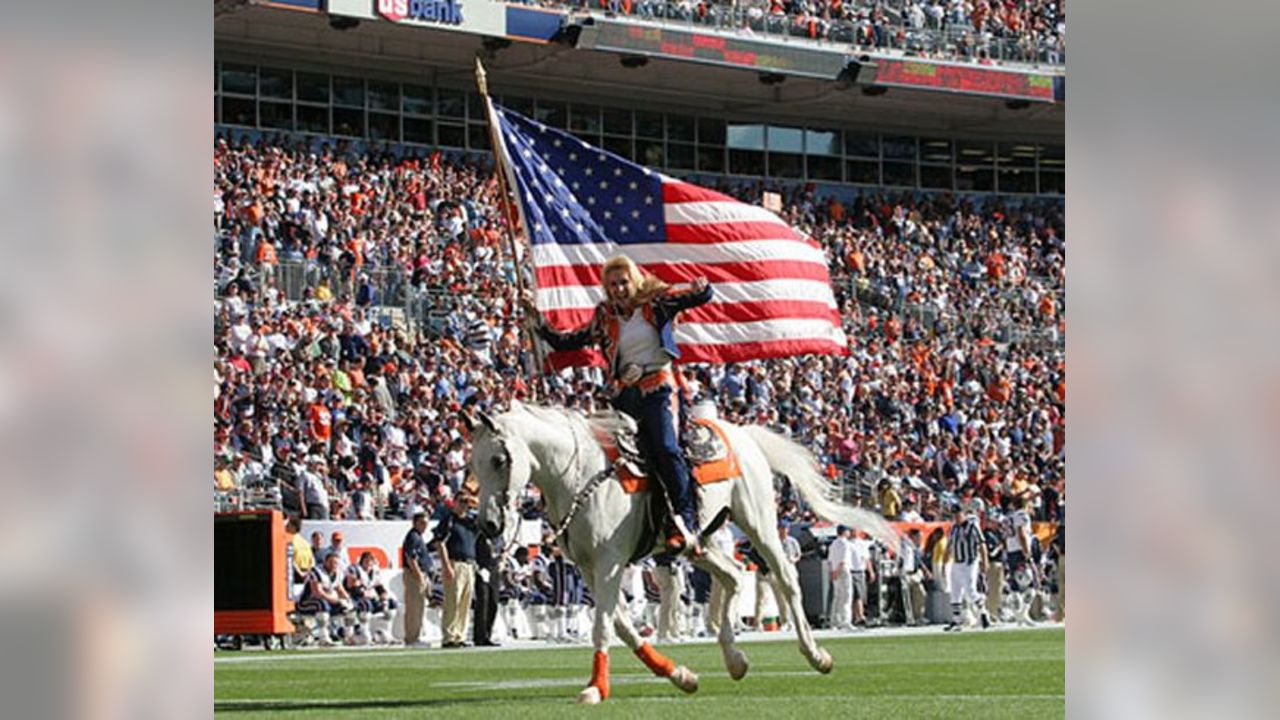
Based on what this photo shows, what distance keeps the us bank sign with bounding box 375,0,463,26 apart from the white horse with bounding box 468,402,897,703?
25638mm

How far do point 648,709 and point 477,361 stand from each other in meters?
20.8

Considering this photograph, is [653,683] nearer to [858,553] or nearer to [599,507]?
[599,507]

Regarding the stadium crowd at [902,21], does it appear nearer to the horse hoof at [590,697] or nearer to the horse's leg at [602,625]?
the horse's leg at [602,625]

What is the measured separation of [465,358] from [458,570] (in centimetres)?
987

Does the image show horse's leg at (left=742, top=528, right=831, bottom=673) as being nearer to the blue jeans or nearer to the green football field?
the green football field

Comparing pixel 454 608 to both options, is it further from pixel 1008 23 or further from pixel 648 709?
pixel 1008 23

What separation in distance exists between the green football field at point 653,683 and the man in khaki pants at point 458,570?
0.87 metres

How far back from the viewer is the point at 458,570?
21891 millimetres

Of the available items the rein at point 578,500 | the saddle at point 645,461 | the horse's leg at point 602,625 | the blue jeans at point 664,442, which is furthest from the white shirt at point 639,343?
the horse's leg at point 602,625

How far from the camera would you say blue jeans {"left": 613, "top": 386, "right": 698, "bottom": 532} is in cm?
1184

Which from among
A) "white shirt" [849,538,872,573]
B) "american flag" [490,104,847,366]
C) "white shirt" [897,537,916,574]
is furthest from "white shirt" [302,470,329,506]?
"american flag" [490,104,847,366]

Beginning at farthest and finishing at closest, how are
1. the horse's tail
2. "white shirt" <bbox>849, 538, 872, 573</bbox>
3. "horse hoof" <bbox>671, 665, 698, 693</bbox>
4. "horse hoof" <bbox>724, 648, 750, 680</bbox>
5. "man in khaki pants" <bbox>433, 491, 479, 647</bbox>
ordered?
1. "white shirt" <bbox>849, 538, 872, 573</bbox>
2. "man in khaki pants" <bbox>433, 491, 479, 647</bbox>
3. the horse's tail
4. "horse hoof" <bbox>724, 648, 750, 680</bbox>
5. "horse hoof" <bbox>671, 665, 698, 693</bbox>

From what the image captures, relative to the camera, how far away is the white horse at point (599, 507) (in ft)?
36.3

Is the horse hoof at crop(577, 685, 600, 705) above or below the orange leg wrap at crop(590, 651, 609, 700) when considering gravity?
below
